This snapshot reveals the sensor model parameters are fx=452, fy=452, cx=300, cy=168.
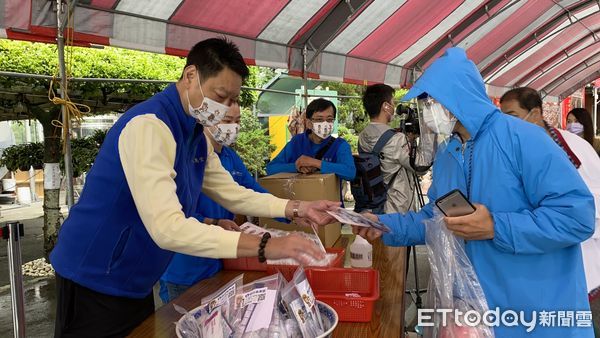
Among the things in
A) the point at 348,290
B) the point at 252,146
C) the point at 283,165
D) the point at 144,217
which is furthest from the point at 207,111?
the point at 252,146

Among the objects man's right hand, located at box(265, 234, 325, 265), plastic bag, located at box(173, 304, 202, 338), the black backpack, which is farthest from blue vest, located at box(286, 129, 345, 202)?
plastic bag, located at box(173, 304, 202, 338)

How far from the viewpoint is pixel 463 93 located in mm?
1434

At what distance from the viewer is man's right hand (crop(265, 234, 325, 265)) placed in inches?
45.7

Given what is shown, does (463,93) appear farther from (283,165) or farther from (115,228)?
(283,165)

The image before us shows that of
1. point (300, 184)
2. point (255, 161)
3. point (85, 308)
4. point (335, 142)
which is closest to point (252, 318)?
point (85, 308)

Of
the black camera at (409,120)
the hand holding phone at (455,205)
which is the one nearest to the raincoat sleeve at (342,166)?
the black camera at (409,120)

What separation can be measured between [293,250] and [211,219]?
856 millimetres

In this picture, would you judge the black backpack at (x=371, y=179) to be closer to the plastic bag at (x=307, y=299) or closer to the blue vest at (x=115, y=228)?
the blue vest at (x=115, y=228)

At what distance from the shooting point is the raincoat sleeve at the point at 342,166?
2953 millimetres

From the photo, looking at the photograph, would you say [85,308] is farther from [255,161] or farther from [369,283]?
[255,161]

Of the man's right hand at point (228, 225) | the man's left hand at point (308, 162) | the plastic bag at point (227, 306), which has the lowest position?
the plastic bag at point (227, 306)

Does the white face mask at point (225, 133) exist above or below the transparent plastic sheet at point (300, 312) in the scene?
A: above

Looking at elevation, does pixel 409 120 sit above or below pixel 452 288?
above

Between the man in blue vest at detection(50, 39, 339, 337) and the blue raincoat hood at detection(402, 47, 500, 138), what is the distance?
65cm
